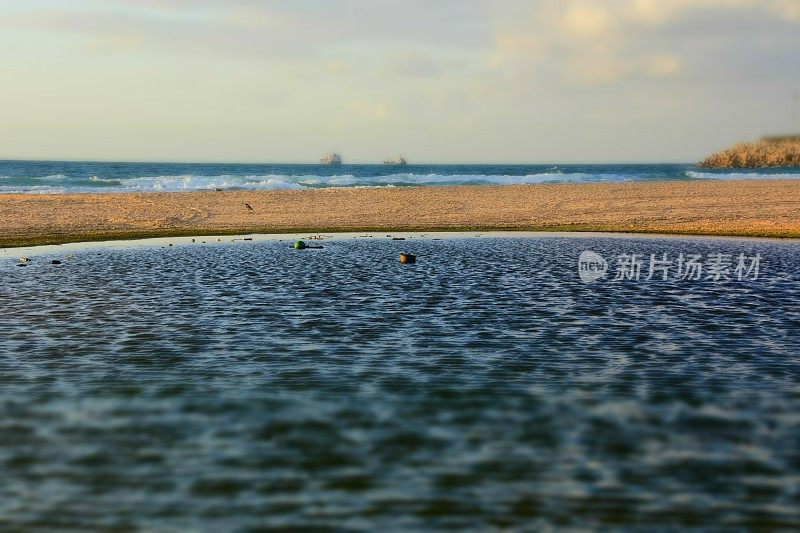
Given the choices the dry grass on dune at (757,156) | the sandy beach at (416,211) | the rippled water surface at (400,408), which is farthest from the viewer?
the dry grass on dune at (757,156)

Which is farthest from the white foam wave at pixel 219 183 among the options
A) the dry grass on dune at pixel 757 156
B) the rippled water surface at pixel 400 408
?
Result: the dry grass on dune at pixel 757 156

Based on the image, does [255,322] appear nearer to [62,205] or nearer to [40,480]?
[40,480]

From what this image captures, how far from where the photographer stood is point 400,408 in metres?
12.1

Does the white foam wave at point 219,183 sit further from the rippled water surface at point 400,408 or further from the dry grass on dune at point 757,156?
the dry grass on dune at point 757,156

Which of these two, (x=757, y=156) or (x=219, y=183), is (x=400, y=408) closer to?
(x=219, y=183)

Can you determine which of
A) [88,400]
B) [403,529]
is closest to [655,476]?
[403,529]

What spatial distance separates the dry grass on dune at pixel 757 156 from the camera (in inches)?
7352

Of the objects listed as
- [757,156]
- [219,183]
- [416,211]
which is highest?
[757,156]

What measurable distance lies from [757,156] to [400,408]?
196 meters

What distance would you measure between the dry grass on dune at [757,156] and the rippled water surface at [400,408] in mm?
178093

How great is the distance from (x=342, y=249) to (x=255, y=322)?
18154 mm

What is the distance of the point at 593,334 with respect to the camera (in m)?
17.6

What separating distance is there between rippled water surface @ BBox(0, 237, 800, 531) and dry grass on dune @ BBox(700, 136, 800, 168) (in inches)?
7012

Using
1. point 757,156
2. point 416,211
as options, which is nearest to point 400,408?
point 416,211
